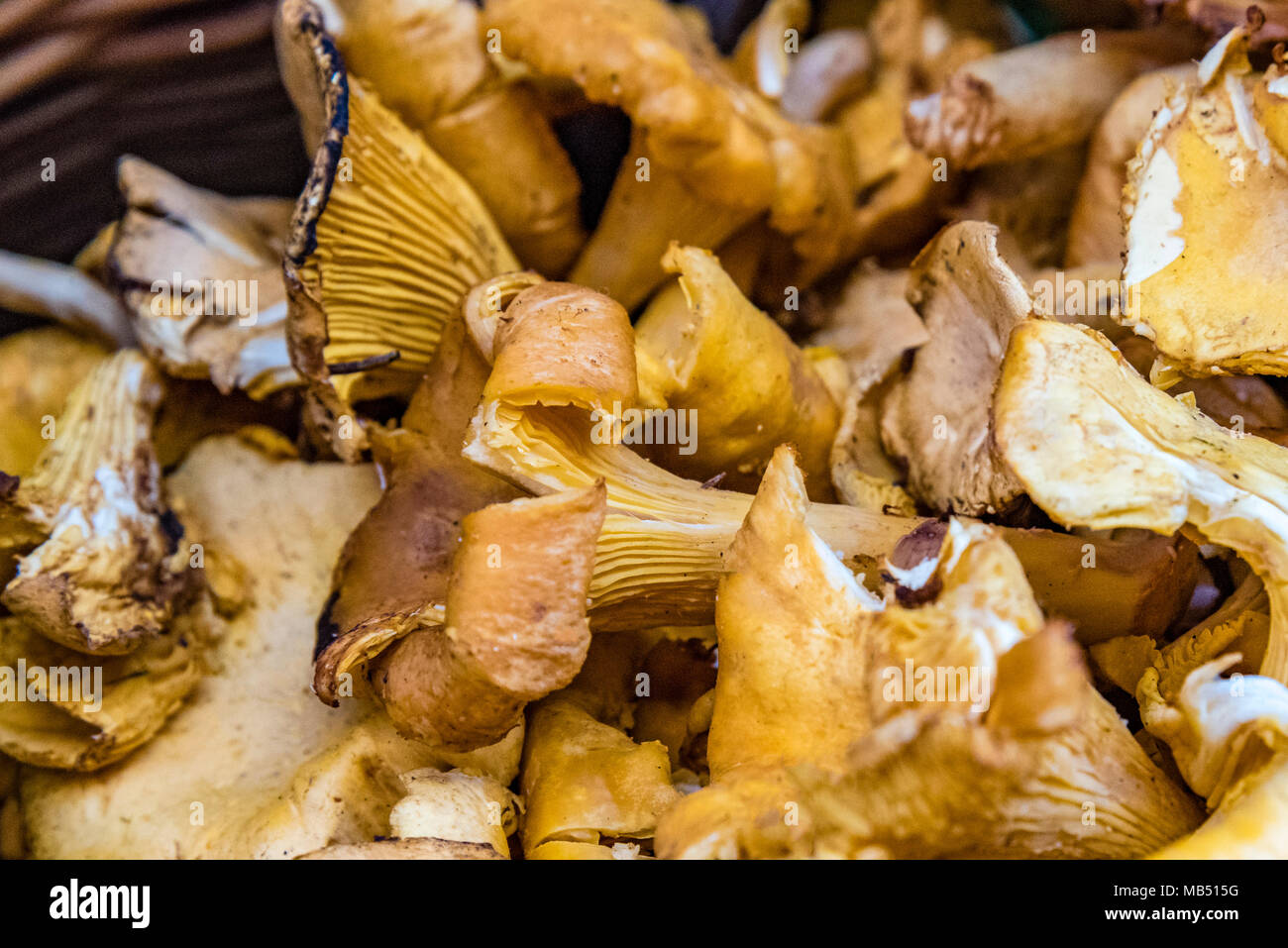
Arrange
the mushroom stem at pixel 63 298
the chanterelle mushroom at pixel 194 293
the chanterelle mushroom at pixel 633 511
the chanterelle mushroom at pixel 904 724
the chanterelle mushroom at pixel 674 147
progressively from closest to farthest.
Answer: the chanterelle mushroom at pixel 904 724
the chanterelle mushroom at pixel 633 511
the chanterelle mushroom at pixel 674 147
the chanterelle mushroom at pixel 194 293
the mushroom stem at pixel 63 298

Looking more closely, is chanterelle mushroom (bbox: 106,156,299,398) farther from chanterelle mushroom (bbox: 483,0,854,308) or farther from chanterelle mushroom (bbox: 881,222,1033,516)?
chanterelle mushroom (bbox: 881,222,1033,516)

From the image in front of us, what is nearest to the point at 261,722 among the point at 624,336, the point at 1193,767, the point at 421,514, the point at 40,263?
the point at 421,514

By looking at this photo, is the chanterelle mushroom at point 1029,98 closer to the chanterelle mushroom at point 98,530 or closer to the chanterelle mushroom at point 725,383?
the chanterelle mushroom at point 725,383

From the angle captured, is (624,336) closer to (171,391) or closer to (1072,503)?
(1072,503)

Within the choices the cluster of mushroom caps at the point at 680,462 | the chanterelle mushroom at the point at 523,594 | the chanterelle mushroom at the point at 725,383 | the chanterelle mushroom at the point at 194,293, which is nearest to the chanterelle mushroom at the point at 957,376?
the cluster of mushroom caps at the point at 680,462

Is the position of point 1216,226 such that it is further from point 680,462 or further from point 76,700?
point 76,700

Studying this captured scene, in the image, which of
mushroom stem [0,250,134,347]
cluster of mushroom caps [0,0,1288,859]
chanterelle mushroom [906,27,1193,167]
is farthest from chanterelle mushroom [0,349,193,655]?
chanterelle mushroom [906,27,1193,167]
